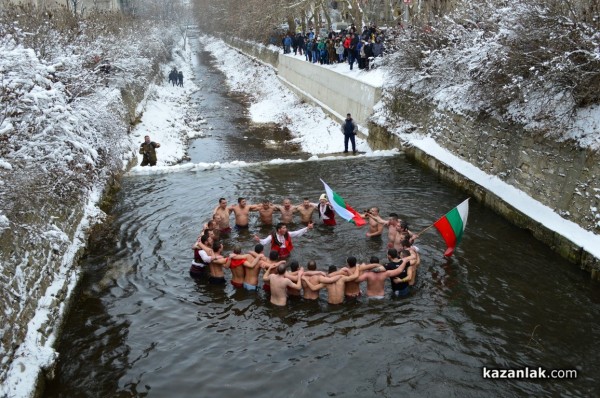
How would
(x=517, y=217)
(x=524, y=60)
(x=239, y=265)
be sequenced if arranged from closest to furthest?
(x=239, y=265) < (x=524, y=60) < (x=517, y=217)

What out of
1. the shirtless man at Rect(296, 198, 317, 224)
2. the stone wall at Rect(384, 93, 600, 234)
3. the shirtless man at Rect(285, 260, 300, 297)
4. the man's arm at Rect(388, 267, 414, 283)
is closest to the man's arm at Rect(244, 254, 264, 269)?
the shirtless man at Rect(285, 260, 300, 297)

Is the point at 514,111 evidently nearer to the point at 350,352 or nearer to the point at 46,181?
the point at 350,352

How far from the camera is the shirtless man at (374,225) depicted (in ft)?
37.4

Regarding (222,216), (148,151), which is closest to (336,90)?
(148,151)

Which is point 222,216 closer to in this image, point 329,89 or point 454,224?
point 454,224

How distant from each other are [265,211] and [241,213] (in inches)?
23.3

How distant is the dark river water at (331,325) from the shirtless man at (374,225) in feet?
1.09

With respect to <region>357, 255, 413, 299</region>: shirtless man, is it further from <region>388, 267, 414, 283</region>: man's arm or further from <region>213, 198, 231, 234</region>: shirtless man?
<region>213, 198, 231, 234</region>: shirtless man

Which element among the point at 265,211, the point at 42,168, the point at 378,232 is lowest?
the point at 378,232

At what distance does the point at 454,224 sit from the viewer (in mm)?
9891

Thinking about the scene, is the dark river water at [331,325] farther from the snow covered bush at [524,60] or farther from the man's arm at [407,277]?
the snow covered bush at [524,60]

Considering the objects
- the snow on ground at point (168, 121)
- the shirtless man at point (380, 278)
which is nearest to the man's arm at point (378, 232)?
the shirtless man at point (380, 278)

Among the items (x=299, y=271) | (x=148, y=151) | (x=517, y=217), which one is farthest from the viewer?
(x=148, y=151)

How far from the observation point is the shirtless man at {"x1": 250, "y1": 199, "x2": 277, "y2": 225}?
12297 mm
